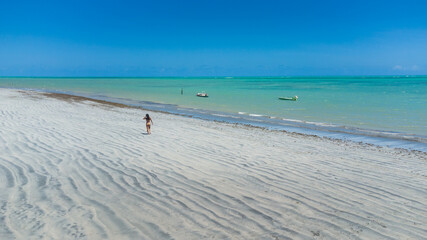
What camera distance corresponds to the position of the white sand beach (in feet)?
13.3

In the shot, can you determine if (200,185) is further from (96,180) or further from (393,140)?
(393,140)

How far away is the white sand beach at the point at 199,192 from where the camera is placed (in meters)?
4.05

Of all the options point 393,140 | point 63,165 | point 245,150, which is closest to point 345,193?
point 245,150

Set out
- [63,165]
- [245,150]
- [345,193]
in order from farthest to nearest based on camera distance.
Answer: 1. [245,150]
2. [63,165]
3. [345,193]

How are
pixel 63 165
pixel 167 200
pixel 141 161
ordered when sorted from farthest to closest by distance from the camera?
pixel 141 161
pixel 63 165
pixel 167 200

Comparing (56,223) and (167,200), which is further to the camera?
(167,200)

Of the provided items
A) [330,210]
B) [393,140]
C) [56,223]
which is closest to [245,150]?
[330,210]

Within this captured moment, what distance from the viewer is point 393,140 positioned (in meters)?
13.8

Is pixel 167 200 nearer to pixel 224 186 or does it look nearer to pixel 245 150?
pixel 224 186

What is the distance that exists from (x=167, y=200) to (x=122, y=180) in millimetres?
1372

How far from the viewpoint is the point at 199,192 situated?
5355mm

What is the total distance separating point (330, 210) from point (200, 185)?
2317 millimetres

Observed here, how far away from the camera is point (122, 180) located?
5.86 m

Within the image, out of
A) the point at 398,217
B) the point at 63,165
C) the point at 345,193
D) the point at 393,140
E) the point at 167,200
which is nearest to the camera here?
the point at 398,217
